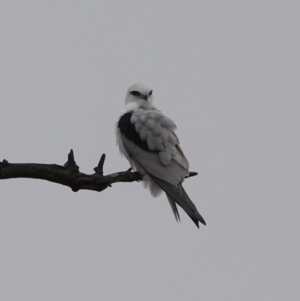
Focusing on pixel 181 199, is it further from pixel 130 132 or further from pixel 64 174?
pixel 64 174

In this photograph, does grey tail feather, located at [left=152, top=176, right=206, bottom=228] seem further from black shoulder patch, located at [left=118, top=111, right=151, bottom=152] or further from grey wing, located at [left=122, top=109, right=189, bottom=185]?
black shoulder patch, located at [left=118, top=111, right=151, bottom=152]

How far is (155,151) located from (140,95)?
1021 millimetres

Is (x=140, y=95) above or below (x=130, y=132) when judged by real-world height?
above

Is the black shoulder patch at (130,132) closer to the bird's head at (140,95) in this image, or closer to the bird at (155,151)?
the bird at (155,151)

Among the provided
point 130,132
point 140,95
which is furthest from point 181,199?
point 140,95

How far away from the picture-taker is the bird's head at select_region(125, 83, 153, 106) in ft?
26.5

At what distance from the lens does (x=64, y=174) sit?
19.5ft

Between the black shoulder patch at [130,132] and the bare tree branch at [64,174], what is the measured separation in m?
0.98

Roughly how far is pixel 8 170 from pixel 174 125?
2.20m

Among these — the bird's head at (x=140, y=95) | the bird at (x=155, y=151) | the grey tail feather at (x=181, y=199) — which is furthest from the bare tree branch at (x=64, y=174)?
the bird's head at (x=140, y=95)

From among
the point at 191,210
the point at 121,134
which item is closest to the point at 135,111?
the point at 121,134

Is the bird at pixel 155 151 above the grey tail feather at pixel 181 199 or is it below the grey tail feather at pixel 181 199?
above

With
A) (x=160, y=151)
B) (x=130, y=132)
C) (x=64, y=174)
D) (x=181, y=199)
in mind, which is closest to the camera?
(x=64, y=174)

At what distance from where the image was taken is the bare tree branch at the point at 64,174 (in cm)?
576
